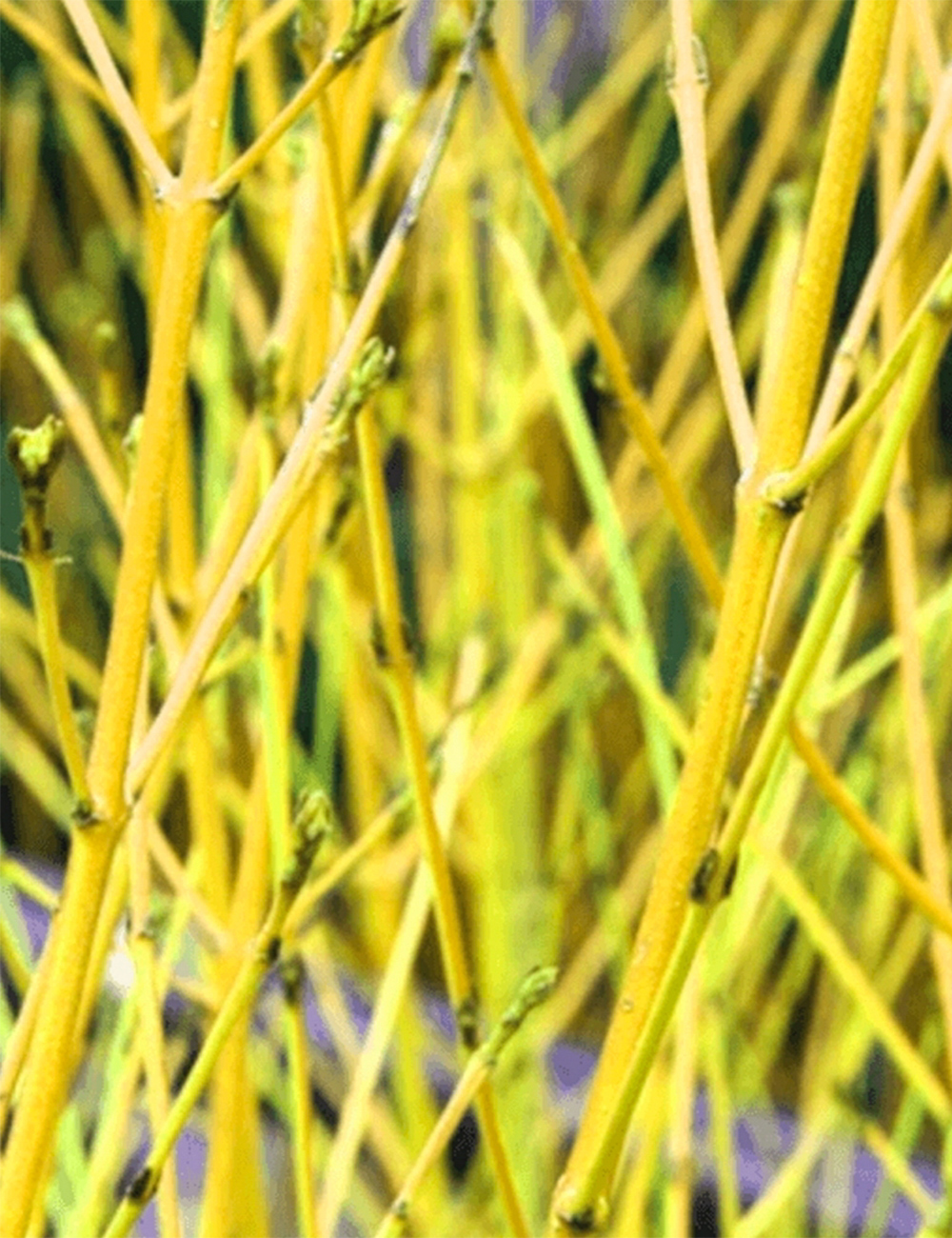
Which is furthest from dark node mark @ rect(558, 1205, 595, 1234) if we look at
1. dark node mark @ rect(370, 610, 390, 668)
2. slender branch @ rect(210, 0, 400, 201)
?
slender branch @ rect(210, 0, 400, 201)

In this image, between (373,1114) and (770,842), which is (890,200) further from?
(373,1114)

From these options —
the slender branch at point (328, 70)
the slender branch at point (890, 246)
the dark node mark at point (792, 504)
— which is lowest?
the dark node mark at point (792, 504)

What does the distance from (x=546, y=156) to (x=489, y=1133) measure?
1.30 meters

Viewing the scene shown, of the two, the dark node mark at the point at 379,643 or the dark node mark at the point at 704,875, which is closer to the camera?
the dark node mark at the point at 704,875

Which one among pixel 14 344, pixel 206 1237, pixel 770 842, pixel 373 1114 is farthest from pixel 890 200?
pixel 14 344

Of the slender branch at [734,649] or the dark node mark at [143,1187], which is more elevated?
the slender branch at [734,649]

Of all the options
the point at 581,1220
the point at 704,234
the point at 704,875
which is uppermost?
the point at 704,234

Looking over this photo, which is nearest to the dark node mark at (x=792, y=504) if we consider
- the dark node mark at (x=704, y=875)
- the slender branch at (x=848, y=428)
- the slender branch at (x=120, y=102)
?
the slender branch at (x=848, y=428)

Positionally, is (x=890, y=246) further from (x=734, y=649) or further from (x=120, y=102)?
(x=120, y=102)

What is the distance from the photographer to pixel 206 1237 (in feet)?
2.27

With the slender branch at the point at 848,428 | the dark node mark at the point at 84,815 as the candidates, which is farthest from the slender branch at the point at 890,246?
the dark node mark at the point at 84,815

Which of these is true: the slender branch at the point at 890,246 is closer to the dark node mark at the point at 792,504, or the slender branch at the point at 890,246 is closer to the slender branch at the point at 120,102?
the dark node mark at the point at 792,504

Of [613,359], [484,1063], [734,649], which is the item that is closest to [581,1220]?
[484,1063]

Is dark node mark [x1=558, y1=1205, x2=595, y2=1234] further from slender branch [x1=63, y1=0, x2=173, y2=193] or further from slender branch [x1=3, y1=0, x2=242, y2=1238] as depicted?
slender branch [x1=63, y1=0, x2=173, y2=193]
